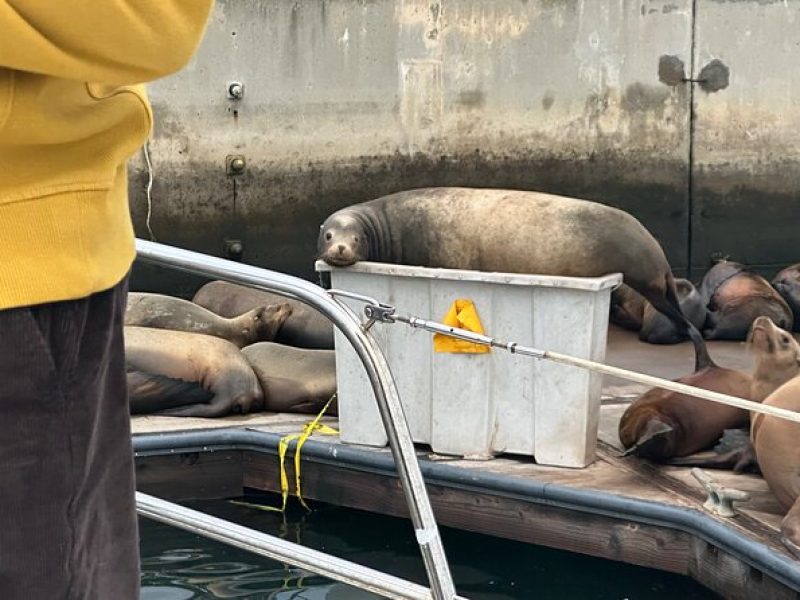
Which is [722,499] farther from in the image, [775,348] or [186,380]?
[186,380]

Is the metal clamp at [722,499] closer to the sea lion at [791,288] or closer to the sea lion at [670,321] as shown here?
the sea lion at [670,321]

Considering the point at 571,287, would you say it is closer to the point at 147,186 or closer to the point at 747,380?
the point at 747,380

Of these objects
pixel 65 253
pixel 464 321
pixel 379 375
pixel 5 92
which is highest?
pixel 5 92

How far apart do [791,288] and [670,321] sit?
1327 millimetres

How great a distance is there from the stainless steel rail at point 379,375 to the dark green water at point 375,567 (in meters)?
2.15

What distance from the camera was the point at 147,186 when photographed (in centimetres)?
788

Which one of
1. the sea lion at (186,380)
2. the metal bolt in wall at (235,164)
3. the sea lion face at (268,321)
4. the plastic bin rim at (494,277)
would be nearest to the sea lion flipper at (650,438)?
the plastic bin rim at (494,277)

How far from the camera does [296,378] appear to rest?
5.34 m

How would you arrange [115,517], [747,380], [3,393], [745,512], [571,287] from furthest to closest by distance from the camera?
[747,380] < [571,287] < [745,512] < [115,517] < [3,393]

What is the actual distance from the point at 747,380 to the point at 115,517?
410cm

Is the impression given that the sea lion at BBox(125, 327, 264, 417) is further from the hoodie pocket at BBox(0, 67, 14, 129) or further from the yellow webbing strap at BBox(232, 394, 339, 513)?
the hoodie pocket at BBox(0, 67, 14, 129)

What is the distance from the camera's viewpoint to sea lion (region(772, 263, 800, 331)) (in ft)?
23.2

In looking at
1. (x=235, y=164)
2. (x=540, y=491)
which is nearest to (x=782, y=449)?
(x=540, y=491)

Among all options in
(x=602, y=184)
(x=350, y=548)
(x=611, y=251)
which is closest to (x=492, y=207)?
(x=611, y=251)
